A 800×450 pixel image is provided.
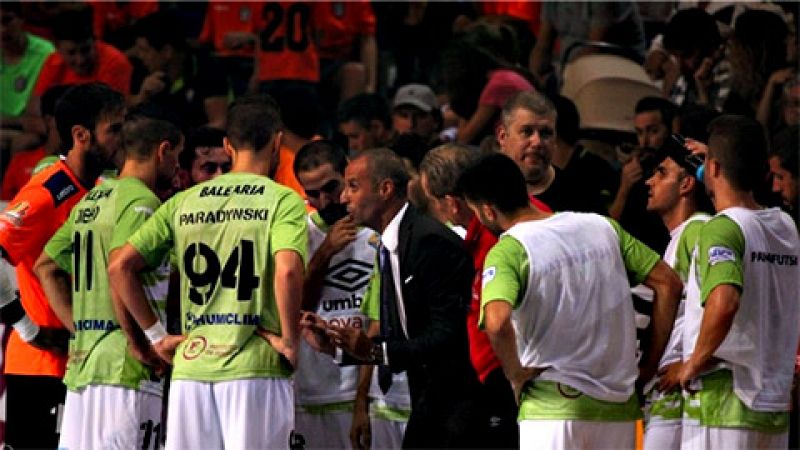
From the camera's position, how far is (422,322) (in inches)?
425

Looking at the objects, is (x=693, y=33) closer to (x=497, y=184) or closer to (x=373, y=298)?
(x=373, y=298)

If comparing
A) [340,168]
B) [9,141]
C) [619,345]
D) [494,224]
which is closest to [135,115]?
[340,168]

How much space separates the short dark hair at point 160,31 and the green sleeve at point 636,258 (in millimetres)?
8467

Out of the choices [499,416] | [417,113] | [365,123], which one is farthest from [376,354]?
[417,113]

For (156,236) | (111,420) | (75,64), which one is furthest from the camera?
(75,64)

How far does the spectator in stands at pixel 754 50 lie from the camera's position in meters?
14.9

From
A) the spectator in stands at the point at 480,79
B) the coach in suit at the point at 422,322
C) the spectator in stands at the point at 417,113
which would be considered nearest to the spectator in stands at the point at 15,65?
the spectator in stands at the point at 417,113

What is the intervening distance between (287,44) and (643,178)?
513 centimetres

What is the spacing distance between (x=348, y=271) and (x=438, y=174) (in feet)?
2.98

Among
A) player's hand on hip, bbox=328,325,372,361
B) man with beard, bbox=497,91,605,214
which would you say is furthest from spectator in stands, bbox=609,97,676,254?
player's hand on hip, bbox=328,325,372,361

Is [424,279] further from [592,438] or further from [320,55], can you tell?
[320,55]

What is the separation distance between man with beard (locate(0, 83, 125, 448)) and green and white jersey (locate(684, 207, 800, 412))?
3.71 meters

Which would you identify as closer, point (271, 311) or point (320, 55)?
point (271, 311)

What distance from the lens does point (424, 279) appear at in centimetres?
1064
